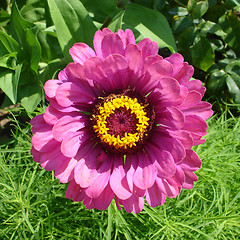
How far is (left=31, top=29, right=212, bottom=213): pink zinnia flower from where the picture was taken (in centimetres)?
78

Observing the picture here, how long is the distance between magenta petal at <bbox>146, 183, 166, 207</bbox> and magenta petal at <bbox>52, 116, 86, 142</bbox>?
0.28 m

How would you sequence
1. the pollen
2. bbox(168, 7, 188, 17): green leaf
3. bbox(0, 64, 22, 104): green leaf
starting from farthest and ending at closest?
bbox(168, 7, 188, 17): green leaf
bbox(0, 64, 22, 104): green leaf
the pollen

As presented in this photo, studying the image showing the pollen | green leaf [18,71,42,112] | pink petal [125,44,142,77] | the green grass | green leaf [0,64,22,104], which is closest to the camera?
pink petal [125,44,142,77]

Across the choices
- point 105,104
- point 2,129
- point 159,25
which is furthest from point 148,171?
point 2,129

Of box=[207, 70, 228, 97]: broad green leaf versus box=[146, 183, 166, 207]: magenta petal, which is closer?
box=[146, 183, 166, 207]: magenta petal

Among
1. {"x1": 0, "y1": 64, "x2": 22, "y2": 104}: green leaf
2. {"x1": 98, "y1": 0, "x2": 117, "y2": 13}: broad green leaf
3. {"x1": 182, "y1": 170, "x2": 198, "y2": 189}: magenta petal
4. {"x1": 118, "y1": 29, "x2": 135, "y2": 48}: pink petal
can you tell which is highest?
{"x1": 118, "y1": 29, "x2": 135, "y2": 48}: pink petal

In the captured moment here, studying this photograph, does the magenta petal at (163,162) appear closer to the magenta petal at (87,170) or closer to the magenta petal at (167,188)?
the magenta petal at (167,188)

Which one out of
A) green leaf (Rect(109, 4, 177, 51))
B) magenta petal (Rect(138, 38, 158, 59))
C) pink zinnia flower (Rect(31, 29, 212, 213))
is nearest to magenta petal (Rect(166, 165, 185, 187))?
pink zinnia flower (Rect(31, 29, 212, 213))

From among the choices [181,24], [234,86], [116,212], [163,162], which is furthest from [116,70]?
[234,86]

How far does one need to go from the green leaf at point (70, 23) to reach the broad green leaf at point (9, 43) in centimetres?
26

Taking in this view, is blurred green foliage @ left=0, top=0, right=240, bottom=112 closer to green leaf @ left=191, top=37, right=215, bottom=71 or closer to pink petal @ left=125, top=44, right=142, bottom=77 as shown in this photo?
green leaf @ left=191, top=37, right=215, bottom=71

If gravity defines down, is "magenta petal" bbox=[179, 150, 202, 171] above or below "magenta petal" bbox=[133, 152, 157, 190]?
above

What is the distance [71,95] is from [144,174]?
300 millimetres

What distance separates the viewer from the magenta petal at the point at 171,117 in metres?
0.77
